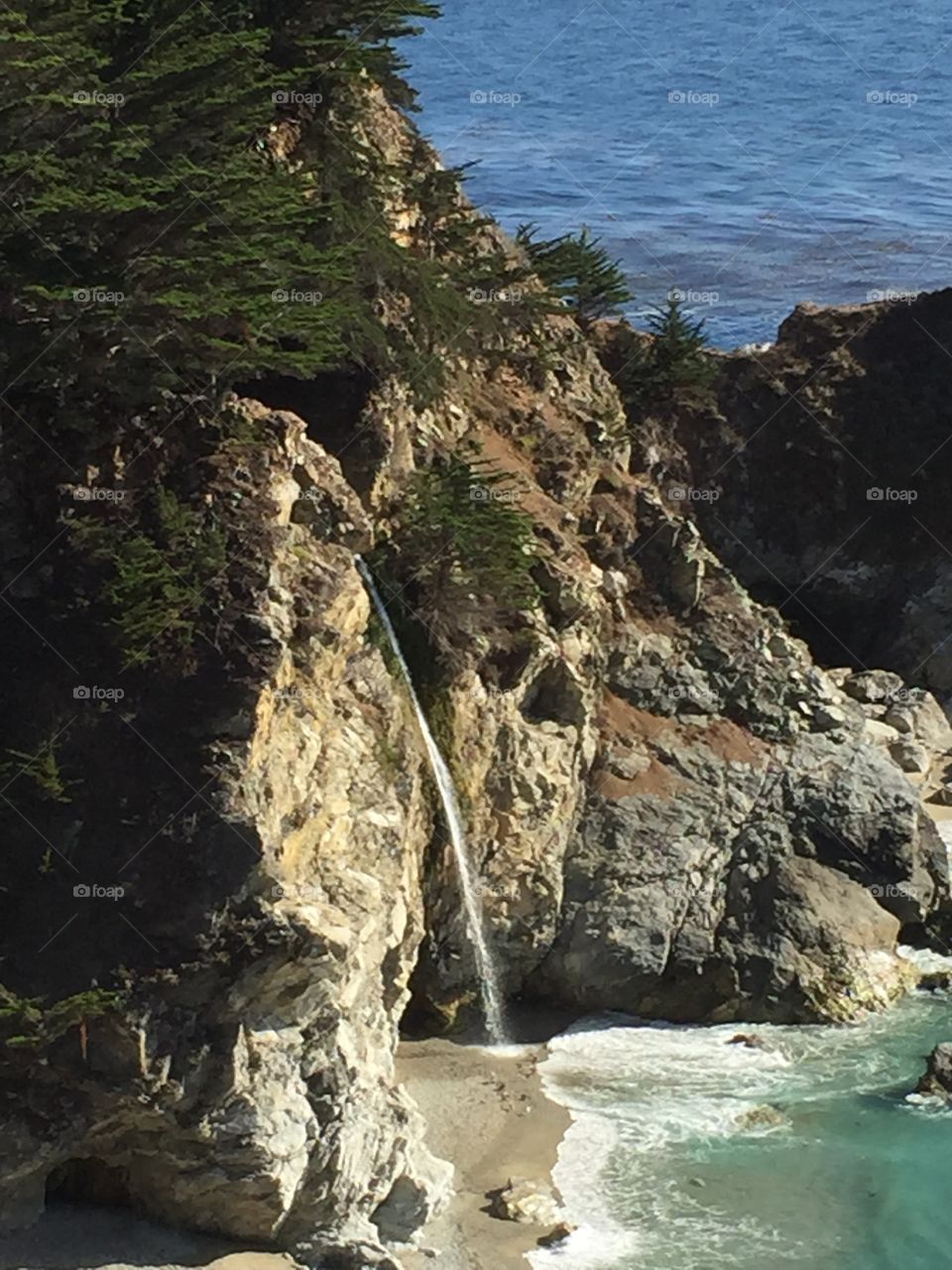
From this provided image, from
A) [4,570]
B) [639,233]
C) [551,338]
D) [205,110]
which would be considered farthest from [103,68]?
[639,233]

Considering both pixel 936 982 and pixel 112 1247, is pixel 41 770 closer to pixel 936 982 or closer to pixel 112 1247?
pixel 112 1247

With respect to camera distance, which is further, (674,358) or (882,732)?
(674,358)

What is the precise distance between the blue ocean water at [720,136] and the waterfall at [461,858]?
27.3m

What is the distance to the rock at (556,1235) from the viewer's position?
21859mm

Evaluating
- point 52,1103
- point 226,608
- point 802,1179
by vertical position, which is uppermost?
point 226,608

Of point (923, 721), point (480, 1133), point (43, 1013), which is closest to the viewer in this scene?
point (43, 1013)

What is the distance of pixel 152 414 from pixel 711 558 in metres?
12.9

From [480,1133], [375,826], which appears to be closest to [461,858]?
[375,826]

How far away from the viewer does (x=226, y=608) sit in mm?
21656

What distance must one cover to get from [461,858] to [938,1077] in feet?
23.2

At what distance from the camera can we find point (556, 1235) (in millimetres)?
21984

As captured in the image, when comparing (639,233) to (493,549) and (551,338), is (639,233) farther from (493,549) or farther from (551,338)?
(493,549)

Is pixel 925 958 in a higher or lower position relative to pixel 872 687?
lower

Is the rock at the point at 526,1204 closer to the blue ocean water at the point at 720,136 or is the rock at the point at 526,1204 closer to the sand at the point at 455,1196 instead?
the sand at the point at 455,1196
